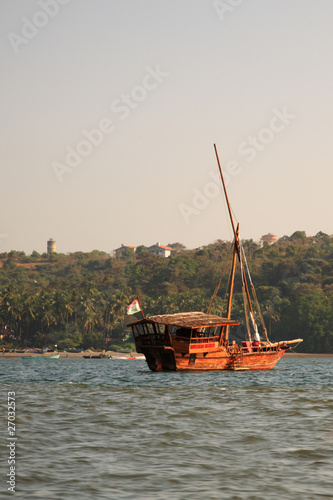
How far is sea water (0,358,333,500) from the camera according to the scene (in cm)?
1326

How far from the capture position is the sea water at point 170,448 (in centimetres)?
1326

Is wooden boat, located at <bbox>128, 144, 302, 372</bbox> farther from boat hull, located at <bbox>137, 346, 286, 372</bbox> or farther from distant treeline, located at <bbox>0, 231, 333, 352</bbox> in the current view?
distant treeline, located at <bbox>0, 231, 333, 352</bbox>

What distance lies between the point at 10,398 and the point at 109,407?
21.1ft

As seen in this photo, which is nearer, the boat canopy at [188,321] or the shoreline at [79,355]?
the boat canopy at [188,321]

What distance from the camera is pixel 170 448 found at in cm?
1756

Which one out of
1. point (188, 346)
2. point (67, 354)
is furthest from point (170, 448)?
point (67, 354)

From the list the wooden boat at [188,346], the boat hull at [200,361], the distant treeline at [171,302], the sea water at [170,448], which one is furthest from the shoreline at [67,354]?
the sea water at [170,448]

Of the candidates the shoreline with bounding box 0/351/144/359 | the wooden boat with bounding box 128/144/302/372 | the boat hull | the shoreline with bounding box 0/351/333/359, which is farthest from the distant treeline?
the wooden boat with bounding box 128/144/302/372

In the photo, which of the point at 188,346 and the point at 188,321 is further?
the point at 188,346

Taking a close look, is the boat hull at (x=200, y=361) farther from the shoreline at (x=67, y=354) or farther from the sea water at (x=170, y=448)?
the shoreline at (x=67, y=354)

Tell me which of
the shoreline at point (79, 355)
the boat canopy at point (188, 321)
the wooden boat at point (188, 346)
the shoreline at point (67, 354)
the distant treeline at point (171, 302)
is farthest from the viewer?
the distant treeline at point (171, 302)

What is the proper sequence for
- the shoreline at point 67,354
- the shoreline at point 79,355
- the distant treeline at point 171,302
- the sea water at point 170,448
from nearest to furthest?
the sea water at point 170,448, the shoreline at point 67,354, the shoreline at point 79,355, the distant treeline at point 171,302

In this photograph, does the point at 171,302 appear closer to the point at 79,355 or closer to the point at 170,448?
the point at 79,355

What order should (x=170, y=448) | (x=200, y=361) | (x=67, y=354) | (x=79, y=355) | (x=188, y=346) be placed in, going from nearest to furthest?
1. (x=170, y=448)
2. (x=188, y=346)
3. (x=200, y=361)
4. (x=67, y=354)
5. (x=79, y=355)
